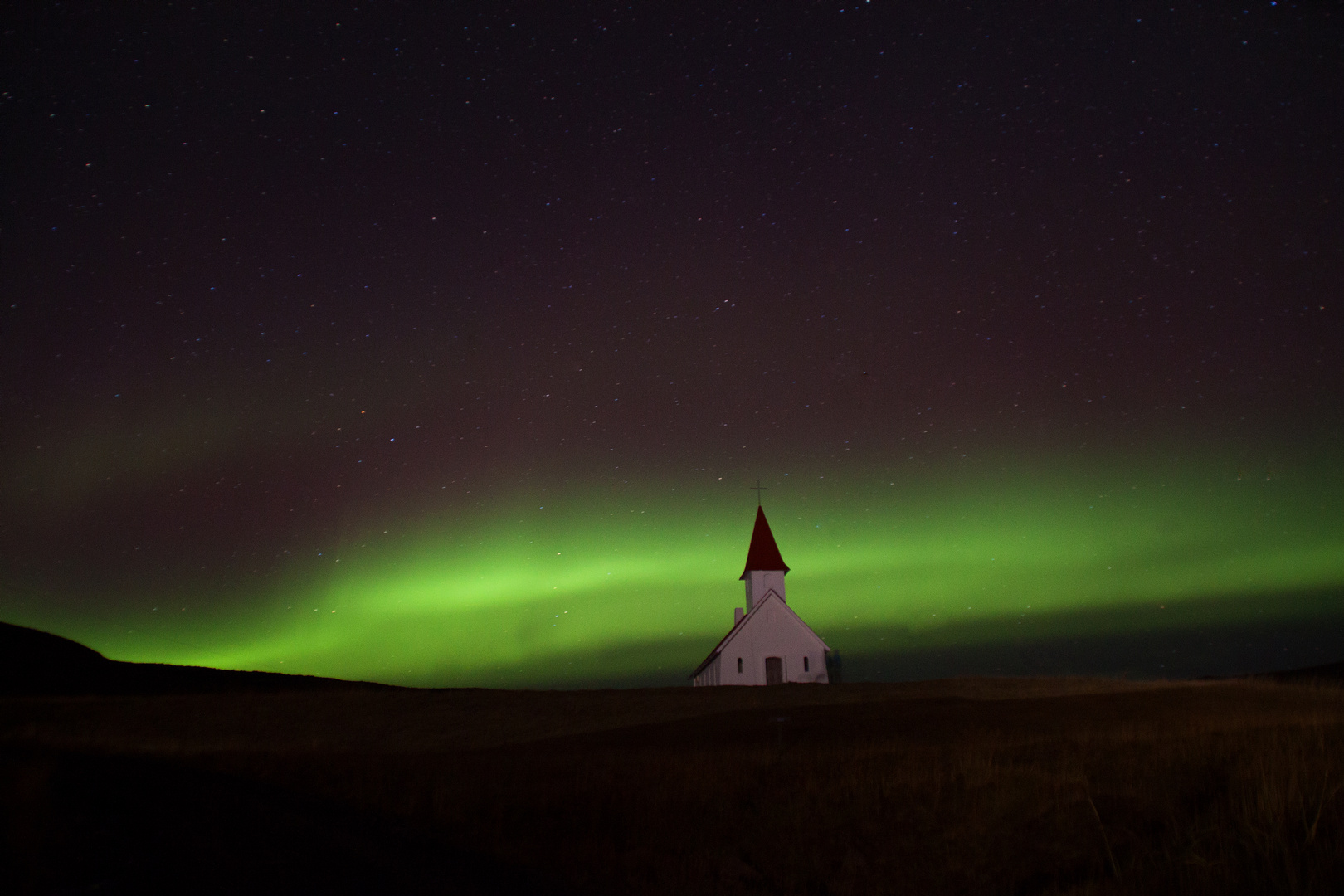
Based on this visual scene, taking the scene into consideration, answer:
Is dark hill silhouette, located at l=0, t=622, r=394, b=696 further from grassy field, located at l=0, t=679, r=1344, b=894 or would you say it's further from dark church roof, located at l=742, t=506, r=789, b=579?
grassy field, located at l=0, t=679, r=1344, b=894

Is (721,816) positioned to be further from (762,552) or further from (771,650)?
(762,552)

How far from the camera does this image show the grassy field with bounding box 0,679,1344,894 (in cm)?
764

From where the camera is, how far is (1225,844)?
8242 mm

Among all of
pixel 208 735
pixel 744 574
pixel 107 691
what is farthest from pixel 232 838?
pixel 107 691

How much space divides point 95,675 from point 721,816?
81.2 meters

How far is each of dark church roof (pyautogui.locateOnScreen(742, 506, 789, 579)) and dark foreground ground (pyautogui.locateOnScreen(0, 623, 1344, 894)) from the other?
91.1ft

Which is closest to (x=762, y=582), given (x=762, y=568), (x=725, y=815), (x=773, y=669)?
(x=762, y=568)

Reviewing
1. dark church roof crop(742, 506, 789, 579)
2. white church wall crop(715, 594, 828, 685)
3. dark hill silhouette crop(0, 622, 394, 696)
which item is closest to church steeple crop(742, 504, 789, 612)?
dark church roof crop(742, 506, 789, 579)

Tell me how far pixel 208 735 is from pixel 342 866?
2121 centimetres

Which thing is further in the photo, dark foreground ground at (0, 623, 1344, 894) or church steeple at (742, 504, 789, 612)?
church steeple at (742, 504, 789, 612)

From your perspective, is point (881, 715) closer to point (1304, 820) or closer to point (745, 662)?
point (745, 662)

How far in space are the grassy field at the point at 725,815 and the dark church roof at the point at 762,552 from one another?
2776 cm

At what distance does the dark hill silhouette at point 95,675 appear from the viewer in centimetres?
6644

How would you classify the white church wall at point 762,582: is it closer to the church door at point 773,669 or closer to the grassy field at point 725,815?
the church door at point 773,669
